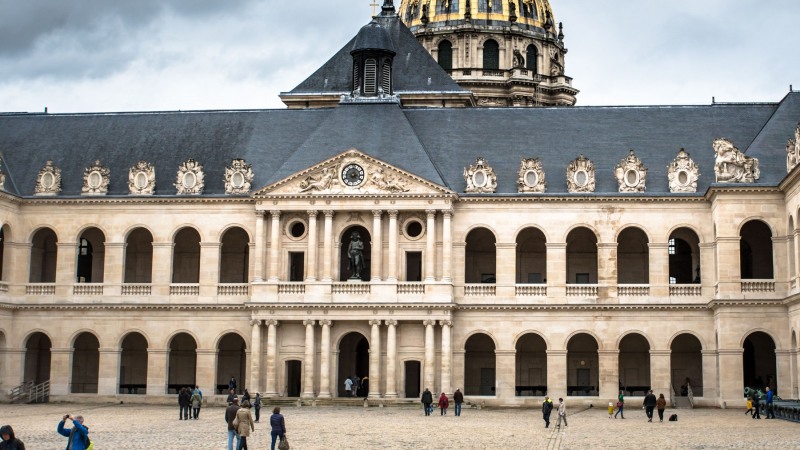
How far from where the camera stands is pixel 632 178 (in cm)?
7100

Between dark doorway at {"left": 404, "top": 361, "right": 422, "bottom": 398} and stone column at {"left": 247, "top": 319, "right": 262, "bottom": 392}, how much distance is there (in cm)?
838

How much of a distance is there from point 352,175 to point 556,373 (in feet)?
51.8

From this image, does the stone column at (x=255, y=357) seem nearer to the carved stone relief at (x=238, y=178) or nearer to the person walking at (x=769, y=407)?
the carved stone relief at (x=238, y=178)

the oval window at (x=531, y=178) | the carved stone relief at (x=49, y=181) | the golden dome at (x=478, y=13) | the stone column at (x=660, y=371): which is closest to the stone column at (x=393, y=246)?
the oval window at (x=531, y=178)

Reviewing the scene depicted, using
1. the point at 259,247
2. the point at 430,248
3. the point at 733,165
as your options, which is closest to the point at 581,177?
the point at 733,165

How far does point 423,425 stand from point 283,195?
22.2m

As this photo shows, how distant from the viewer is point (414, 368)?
71875 mm

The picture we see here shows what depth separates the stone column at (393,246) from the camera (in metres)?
70.6

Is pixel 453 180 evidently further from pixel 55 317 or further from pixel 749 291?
pixel 55 317

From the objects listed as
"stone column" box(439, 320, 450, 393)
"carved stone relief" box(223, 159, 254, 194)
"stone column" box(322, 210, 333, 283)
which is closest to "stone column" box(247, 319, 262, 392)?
"stone column" box(322, 210, 333, 283)

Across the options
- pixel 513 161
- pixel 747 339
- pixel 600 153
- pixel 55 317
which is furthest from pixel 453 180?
pixel 55 317

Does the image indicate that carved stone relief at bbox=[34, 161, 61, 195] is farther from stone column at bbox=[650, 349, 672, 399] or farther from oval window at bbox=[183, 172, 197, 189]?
stone column at bbox=[650, 349, 672, 399]

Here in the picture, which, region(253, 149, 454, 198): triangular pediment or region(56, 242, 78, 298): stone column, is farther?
region(56, 242, 78, 298): stone column

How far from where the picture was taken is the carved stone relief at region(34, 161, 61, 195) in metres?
75.1
